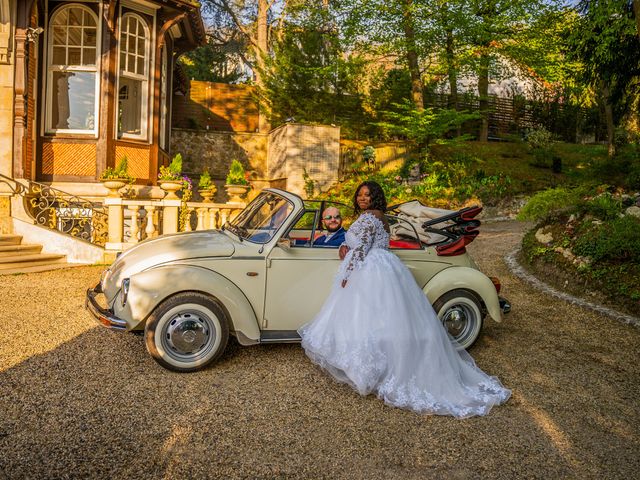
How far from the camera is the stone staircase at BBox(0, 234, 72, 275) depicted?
29.4ft

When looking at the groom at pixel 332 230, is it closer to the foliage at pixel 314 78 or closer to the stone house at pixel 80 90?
the stone house at pixel 80 90

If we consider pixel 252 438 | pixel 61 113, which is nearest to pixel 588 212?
pixel 252 438

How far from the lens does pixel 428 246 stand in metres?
5.59

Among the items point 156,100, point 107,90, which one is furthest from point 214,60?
point 107,90

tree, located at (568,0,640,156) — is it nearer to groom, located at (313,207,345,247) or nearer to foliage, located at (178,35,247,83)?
groom, located at (313,207,345,247)

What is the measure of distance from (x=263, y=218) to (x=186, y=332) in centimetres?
132

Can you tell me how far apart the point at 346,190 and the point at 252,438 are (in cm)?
1447

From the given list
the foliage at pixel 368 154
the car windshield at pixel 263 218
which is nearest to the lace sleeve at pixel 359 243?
A: the car windshield at pixel 263 218

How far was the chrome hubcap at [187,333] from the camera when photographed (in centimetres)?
460

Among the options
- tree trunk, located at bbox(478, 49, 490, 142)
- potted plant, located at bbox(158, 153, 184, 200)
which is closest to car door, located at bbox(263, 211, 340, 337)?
potted plant, located at bbox(158, 153, 184, 200)

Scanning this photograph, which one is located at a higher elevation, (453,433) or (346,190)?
(346,190)

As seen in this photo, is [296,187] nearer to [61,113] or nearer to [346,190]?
[346,190]

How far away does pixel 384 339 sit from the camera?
434 centimetres

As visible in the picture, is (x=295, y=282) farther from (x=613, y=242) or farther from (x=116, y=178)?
(x=116, y=178)
